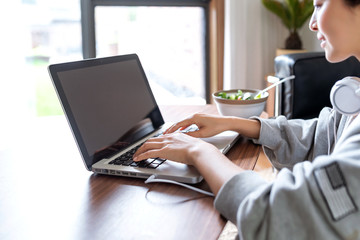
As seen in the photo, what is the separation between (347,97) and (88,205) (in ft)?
1.78

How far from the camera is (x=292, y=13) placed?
3055 mm

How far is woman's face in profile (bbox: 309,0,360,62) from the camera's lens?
2.47 feet

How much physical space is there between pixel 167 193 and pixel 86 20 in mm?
2362

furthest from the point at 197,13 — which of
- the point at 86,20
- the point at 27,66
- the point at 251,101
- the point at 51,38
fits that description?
the point at 251,101

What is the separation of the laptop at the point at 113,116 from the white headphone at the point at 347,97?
0.29m

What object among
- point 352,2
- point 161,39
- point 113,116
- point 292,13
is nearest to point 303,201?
point 352,2

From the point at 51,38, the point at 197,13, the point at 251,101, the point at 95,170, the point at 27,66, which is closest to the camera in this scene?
the point at 95,170

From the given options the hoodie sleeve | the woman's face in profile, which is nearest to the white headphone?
the woman's face in profile

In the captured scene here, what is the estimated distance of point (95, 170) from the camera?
2.81 feet

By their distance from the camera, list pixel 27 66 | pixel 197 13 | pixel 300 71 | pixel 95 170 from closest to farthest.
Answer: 1. pixel 95 170
2. pixel 300 71
3. pixel 27 66
4. pixel 197 13

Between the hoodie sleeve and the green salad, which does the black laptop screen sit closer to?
the green salad

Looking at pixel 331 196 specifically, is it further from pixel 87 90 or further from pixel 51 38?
pixel 51 38

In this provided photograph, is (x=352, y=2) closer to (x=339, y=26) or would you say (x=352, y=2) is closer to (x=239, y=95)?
(x=339, y=26)

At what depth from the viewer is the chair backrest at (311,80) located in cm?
183
